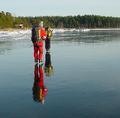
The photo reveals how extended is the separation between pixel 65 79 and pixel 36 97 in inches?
120

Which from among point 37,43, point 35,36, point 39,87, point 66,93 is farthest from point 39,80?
point 35,36

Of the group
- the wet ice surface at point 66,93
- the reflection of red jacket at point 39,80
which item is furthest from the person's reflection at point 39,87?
the wet ice surface at point 66,93

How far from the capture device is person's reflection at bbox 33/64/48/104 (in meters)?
9.68

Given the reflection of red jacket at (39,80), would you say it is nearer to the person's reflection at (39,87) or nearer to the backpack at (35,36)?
the person's reflection at (39,87)

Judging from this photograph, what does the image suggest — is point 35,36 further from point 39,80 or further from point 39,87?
point 39,87

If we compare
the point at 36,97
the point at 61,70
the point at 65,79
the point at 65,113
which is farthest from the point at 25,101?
the point at 61,70

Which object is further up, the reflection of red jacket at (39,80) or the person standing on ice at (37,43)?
the person standing on ice at (37,43)

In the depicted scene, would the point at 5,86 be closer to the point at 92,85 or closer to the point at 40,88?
the point at 40,88

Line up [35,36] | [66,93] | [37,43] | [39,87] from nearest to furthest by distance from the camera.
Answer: [66,93] → [39,87] → [37,43] → [35,36]

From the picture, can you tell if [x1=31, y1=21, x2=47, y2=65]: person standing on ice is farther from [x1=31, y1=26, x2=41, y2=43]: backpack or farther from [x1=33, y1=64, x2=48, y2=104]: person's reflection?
[x1=33, y1=64, x2=48, y2=104]: person's reflection

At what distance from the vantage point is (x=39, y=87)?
11109 mm

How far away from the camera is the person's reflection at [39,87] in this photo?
968 centimetres

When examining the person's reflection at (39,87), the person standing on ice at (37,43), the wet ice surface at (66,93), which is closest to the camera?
the wet ice surface at (66,93)

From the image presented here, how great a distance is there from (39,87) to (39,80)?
4.33ft
